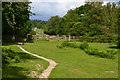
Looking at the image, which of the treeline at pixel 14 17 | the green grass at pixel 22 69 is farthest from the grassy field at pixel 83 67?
the treeline at pixel 14 17

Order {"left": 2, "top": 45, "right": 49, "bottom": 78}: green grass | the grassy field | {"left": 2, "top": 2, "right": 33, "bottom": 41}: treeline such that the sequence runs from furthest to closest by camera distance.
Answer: {"left": 2, "top": 2, "right": 33, "bottom": 41}: treeline
the grassy field
{"left": 2, "top": 45, "right": 49, "bottom": 78}: green grass

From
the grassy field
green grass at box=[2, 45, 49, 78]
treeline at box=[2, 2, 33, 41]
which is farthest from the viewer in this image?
treeline at box=[2, 2, 33, 41]

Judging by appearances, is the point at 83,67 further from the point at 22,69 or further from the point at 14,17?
Result: the point at 14,17

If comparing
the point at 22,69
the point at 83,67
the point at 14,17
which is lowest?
the point at 83,67

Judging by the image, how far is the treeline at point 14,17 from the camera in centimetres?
2498

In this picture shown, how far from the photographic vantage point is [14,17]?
29969 millimetres

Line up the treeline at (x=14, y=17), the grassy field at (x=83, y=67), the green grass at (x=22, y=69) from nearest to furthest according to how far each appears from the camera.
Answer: the green grass at (x=22, y=69)
the grassy field at (x=83, y=67)
the treeline at (x=14, y=17)

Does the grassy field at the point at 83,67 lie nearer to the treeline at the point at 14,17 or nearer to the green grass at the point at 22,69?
the green grass at the point at 22,69

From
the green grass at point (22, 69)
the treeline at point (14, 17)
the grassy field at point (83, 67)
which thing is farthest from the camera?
the treeline at point (14, 17)

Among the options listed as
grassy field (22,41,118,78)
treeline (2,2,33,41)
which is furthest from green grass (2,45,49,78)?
treeline (2,2,33,41)

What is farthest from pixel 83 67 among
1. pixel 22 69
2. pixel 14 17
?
pixel 14 17

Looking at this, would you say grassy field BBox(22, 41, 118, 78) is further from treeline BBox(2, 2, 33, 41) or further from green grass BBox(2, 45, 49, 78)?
treeline BBox(2, 2, 33, 41)

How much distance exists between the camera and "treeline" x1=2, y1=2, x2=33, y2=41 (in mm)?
24984

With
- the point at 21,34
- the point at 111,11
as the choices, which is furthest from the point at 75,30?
the point at 21,34
